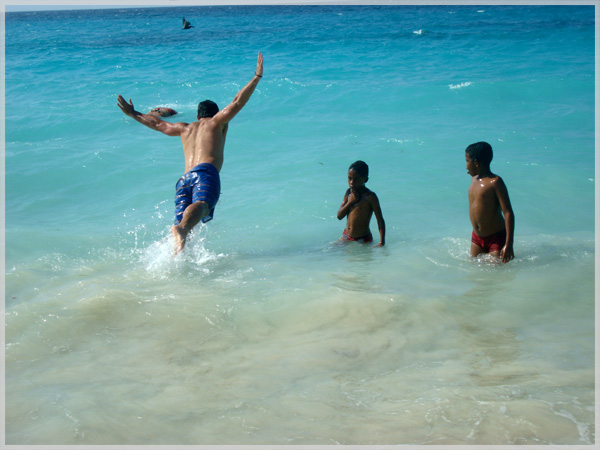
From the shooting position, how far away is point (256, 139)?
36.8ft

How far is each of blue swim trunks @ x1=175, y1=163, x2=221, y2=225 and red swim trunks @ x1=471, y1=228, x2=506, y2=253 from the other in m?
2.50

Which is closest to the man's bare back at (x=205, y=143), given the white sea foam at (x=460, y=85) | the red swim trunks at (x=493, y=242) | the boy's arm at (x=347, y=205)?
the boy's arm at (x=347, y=205)

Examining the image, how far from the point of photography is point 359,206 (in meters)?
5.46

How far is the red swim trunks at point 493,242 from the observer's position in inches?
197

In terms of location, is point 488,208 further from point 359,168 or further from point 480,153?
point 359,168

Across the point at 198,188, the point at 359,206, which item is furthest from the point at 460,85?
the point at 198,188

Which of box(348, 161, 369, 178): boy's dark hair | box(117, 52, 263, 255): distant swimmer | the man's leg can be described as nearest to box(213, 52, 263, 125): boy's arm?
box(117, 52, 263, 255): distant swimmer

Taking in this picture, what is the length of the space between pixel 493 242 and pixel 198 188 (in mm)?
2757

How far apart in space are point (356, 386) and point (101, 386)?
1393mm

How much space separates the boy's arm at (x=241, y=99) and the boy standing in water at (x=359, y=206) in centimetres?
121

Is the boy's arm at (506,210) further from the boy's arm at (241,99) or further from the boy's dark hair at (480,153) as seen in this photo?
the boy's arm at (241,99)

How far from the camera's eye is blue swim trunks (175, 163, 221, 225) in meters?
5.35

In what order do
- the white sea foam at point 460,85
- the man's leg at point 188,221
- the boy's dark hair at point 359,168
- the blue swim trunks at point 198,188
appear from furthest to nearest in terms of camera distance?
the white sea foam at point 460,85
the blue swim trunks at point 198,188
the boy's dark hair at point 359,168
the man's leg at point 188,221

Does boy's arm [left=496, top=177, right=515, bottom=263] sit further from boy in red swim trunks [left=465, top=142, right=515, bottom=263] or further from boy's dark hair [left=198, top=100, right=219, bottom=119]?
boy's dark hair [left=198, top=100, right=219, bottom=119]
